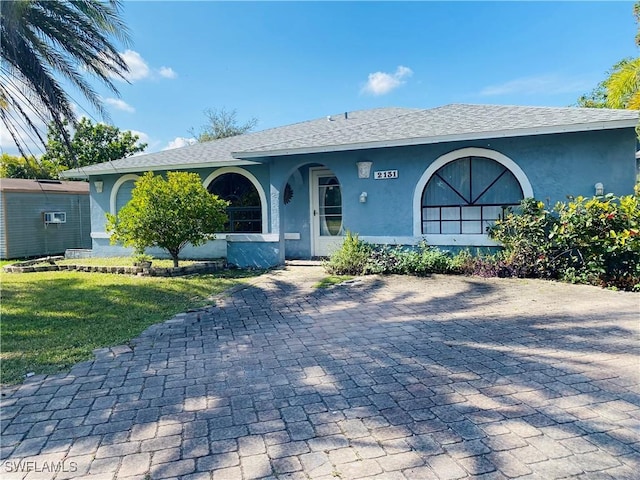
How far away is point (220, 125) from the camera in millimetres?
36250

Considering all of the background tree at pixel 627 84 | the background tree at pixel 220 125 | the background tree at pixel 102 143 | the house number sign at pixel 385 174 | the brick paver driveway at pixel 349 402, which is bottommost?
the brick paver driveway at pixel 349 402

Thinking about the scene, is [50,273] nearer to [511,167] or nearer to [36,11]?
[36,11]

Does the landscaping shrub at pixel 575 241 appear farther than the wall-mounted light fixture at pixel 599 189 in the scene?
No

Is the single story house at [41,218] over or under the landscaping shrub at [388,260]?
over

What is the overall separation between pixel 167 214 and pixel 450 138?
6.59 metres

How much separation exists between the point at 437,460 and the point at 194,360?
9.17ft

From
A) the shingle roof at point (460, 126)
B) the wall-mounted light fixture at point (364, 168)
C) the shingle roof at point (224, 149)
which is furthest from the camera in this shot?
the shingle roof at point (224, 149)

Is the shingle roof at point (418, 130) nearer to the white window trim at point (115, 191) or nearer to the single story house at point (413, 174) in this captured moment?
the single story house at point (413, 174)

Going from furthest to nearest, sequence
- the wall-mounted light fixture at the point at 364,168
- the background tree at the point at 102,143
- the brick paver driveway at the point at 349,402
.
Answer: the background tree at the point at 102,143
the wall-mounted light fixture at the point at 364,168
the brick paver driveway at the point at 349,402

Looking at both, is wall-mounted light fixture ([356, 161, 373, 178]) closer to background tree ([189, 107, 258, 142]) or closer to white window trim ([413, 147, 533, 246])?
white window trim ([413, 147, 533, 246])

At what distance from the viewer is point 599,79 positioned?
27.9m

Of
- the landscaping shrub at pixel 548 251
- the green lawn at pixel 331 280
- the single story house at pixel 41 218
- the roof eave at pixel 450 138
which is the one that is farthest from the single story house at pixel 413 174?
the single story house at pixel 41 218

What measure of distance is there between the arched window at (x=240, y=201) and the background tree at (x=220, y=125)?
24548 millimetres

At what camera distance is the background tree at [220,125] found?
119 ft
